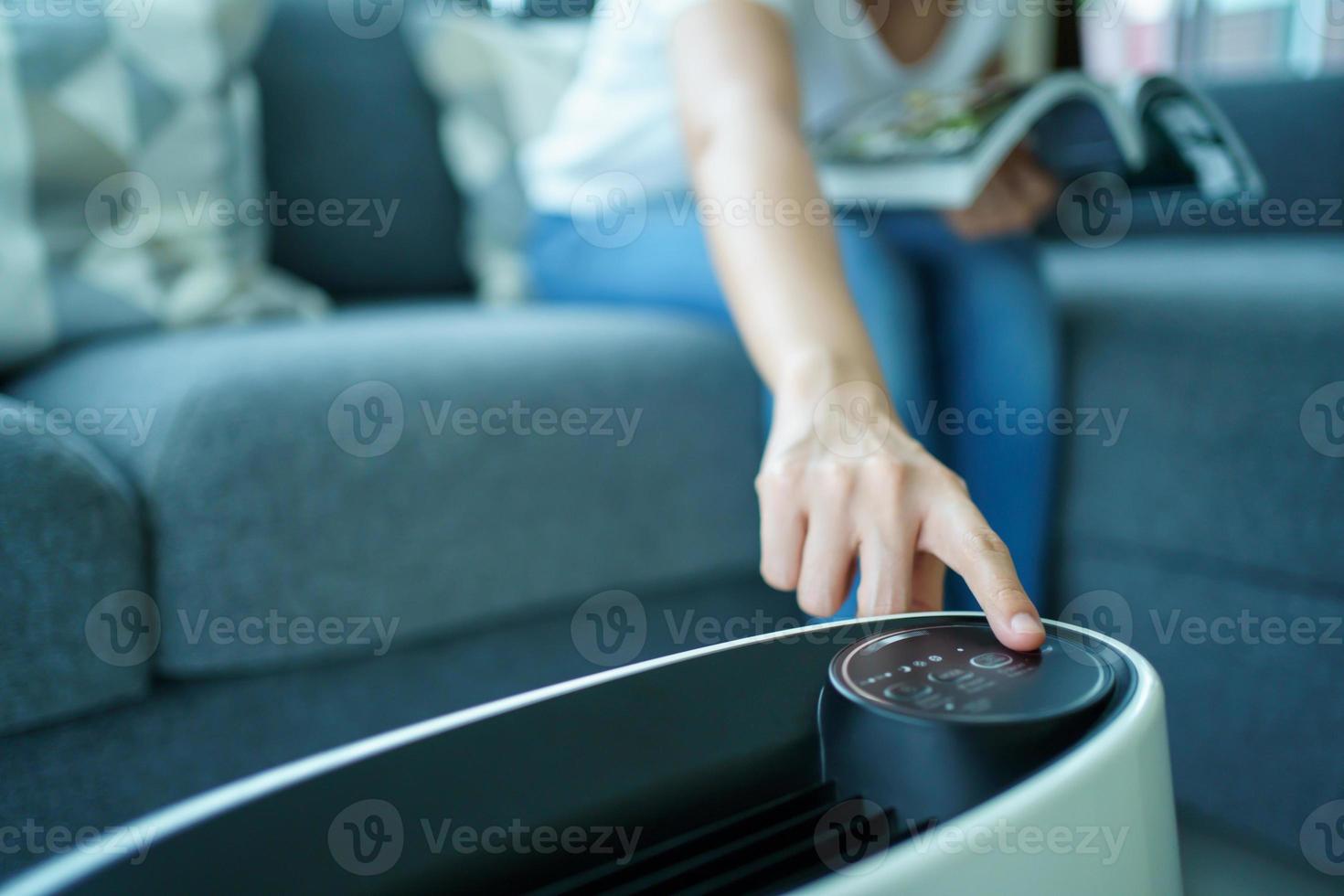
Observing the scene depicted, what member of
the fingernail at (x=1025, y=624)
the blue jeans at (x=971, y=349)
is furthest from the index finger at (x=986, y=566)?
the blue jeans at (x=971, y=349)

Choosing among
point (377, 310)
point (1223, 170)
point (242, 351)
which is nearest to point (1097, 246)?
point (1223, 170)

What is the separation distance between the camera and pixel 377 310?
1039 millimetres

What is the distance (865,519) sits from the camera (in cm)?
44

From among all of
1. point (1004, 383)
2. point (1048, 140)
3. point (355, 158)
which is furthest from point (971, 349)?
point (355, 158)

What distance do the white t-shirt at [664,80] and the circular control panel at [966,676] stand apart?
0.67 meters

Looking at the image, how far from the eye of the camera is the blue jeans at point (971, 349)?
78cm

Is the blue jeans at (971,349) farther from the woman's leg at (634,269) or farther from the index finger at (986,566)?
the index finger at (986,566)

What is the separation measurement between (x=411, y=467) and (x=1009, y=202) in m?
0.54

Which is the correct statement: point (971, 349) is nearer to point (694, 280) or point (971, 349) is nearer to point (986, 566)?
point (694, 280)

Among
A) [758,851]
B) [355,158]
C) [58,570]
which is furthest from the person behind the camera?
[355,158]

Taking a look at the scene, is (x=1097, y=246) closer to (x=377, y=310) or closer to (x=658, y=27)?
(x=658, y=27)

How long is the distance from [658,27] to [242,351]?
0.45 m

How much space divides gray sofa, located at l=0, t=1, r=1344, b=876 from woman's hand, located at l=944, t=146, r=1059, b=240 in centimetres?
10

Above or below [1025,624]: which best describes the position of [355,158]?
above
